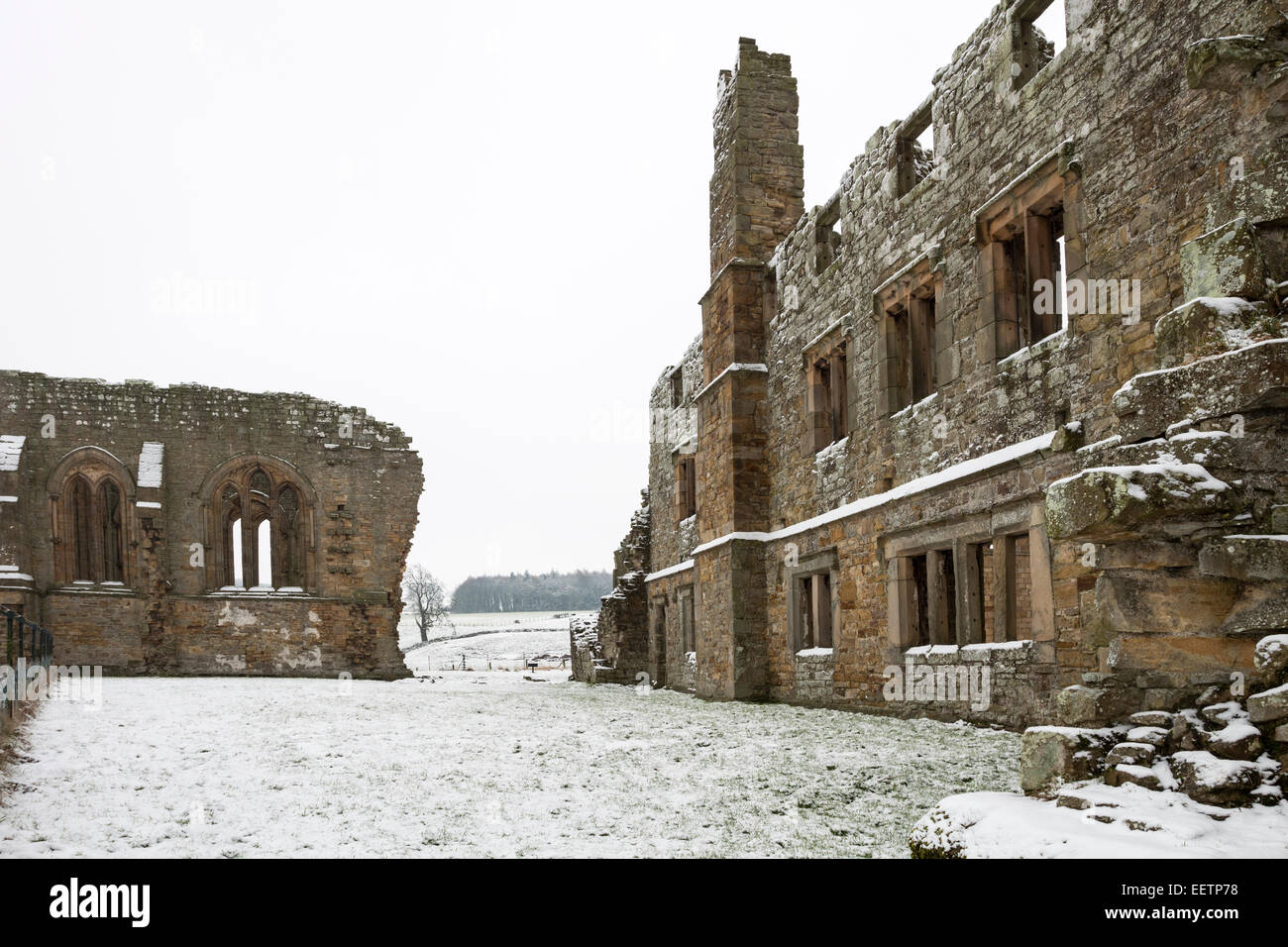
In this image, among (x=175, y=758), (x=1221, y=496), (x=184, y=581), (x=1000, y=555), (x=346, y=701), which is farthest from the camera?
(x=184, y=581)

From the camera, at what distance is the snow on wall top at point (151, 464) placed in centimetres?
2236

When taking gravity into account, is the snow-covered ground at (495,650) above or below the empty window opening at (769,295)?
below

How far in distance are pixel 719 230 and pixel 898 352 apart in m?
5.77

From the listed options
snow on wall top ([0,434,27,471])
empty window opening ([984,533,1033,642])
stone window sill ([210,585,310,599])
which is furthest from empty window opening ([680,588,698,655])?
snow on wall top ([0,434,27,471])

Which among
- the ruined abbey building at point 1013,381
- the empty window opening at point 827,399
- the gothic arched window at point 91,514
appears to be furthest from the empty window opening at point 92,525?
the empty window opening at point 827,399

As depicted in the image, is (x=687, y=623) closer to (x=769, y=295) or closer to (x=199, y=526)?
(x=769, y=295)

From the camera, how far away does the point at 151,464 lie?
74.1 feet

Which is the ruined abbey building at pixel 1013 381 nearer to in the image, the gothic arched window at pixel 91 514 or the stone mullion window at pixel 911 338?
the stone mullion window at pixel 911 338

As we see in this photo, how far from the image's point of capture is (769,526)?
52.3 feet

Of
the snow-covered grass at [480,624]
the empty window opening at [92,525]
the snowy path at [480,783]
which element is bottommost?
the snow-covered grass at [480,624]

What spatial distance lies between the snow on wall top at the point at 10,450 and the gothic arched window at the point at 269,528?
3987 millimetres

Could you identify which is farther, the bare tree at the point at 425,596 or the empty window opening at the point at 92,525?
the bare tree at the point at 425,596
